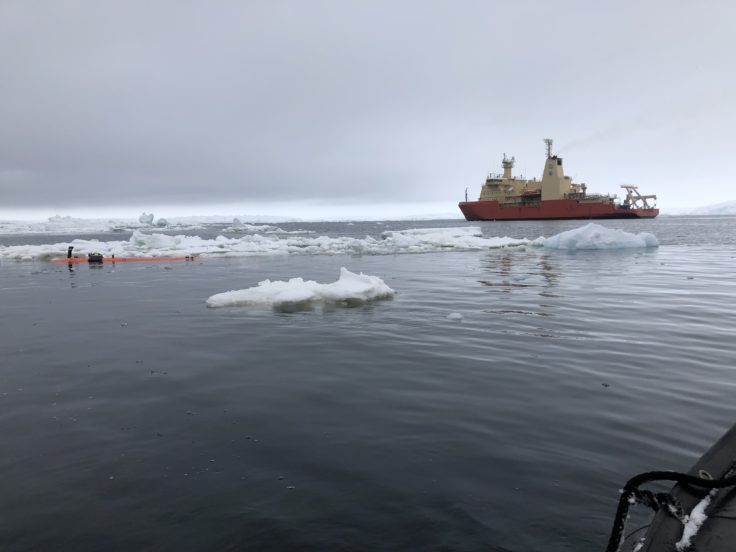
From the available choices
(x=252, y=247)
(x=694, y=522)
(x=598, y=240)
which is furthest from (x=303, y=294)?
(x=598, y=240)

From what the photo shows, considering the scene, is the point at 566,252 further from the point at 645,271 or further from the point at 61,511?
the point at 61,511

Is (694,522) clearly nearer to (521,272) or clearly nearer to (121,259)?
(521,272)

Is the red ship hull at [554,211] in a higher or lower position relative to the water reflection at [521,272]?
higher

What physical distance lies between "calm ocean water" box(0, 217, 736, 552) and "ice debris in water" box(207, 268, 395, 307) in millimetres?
1108

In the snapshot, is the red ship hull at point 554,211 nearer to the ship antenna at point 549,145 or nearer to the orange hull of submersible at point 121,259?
the ship antenna at point 549,145

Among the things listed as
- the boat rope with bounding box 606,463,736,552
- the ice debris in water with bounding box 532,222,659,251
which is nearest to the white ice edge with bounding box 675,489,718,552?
the boat rope with bounding box 606,463,736,552

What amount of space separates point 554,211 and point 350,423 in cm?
6650

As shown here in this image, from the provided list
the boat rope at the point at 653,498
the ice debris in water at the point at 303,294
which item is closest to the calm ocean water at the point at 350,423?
the boat rope at the point at 653,498

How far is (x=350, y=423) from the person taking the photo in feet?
14.0

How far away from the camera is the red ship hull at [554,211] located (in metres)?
63.3

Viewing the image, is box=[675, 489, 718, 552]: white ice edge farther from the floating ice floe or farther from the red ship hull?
the red ship hull

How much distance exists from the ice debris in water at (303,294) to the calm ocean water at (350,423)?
3.64 ft

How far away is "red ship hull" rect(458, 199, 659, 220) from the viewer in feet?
208

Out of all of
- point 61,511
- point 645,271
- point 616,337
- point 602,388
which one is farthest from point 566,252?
point 61,511
